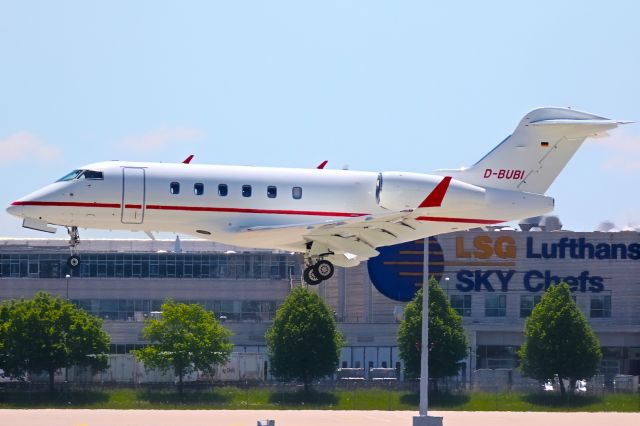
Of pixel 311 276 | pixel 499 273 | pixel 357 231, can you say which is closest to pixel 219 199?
pixel 311 276

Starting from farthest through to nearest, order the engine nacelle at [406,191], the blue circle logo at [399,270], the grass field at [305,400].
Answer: the blue circle logo at [399,270] → the grass field at [305,400] → the engine nacelle at [406,191]

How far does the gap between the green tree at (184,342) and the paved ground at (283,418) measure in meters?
7.91

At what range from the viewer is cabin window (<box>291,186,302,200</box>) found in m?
40.5

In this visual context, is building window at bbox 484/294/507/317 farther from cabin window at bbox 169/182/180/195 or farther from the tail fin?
cabin window at bbox 169/182/180/195

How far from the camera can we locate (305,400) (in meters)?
65.6

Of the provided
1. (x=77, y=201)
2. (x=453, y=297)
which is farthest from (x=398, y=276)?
(x=77, y=201)

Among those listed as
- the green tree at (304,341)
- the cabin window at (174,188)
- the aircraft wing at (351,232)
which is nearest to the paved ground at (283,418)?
the green tree at (304,341)

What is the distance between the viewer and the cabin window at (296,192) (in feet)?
133

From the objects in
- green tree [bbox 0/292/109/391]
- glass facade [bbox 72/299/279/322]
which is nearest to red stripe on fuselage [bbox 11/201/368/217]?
green tree [bbox 0/292/109/391]

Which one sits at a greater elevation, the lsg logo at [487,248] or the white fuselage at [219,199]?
the lsg logo at [487,248]

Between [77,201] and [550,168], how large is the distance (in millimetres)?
15411

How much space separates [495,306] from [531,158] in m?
34.8

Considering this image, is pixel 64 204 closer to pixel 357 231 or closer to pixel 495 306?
pixel 357 231

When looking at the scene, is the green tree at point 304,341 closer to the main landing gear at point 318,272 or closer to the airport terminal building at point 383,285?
the airport terminal building at point 383,285
